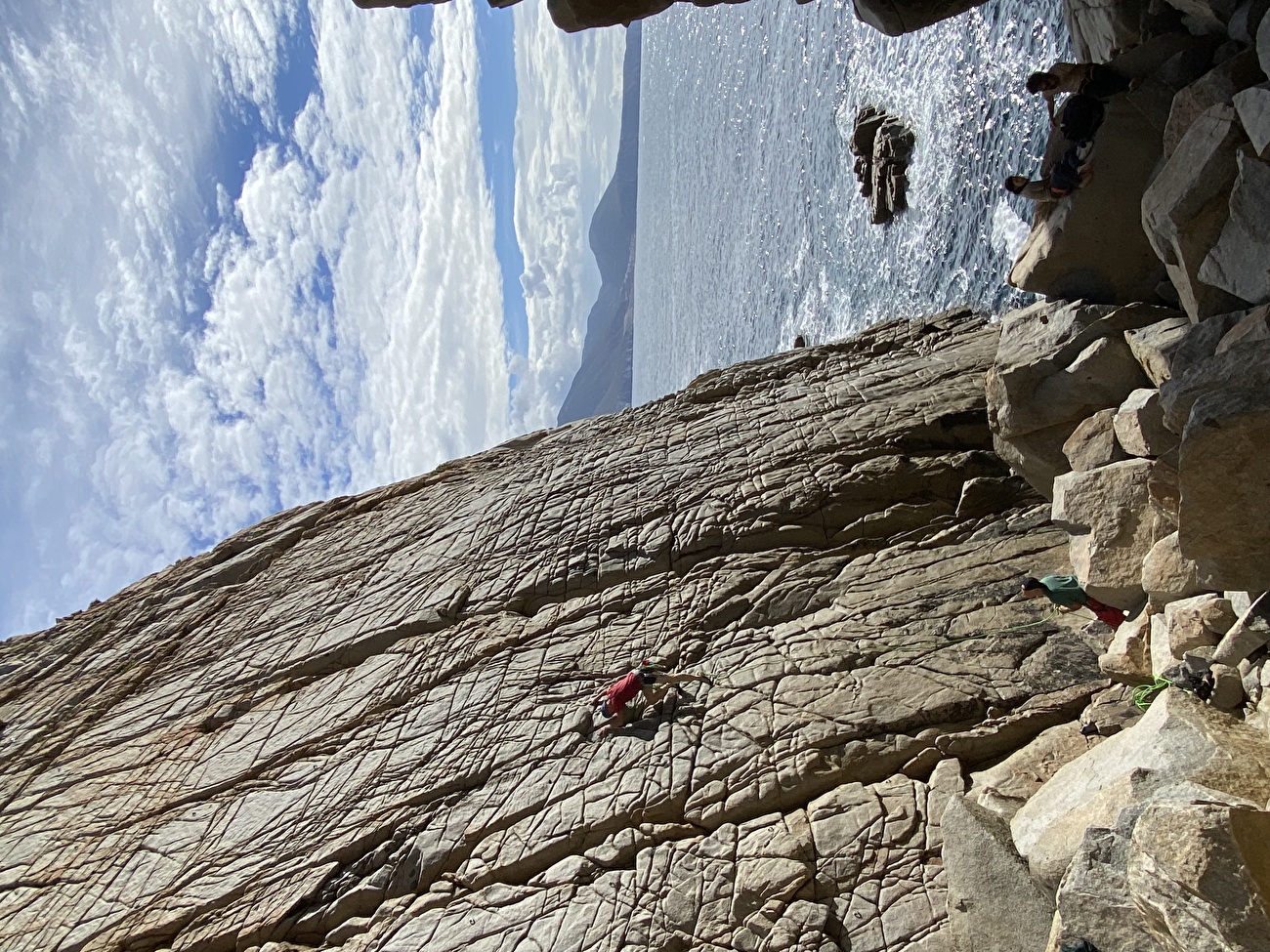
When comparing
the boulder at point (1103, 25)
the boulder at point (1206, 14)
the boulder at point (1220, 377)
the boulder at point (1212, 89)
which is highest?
the boulder at point (1103, 25)

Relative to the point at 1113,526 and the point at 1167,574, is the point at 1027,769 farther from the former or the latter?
the point at 1113,526

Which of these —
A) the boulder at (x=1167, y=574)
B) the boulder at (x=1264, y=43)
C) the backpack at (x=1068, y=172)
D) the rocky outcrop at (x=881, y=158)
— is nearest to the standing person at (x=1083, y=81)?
the backpack at (x=1068, y=172)

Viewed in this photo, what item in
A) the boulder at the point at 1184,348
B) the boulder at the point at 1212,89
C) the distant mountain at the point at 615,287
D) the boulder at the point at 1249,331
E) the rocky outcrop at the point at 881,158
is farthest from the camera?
the distant mountain at the point at 615,287

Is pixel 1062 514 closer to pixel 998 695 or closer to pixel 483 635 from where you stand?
pixel 998 695

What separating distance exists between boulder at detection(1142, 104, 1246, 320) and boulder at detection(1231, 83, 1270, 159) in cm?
39

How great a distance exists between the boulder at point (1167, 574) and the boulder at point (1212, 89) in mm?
4238

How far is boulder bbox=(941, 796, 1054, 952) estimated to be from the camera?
598 centimetres

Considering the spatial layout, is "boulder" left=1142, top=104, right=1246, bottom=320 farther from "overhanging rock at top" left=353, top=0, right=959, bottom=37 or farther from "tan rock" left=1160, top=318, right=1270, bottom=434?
"overhanging rock at top" left=353, top=0, right=959, bottom=37

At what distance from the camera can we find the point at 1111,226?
33.9ft

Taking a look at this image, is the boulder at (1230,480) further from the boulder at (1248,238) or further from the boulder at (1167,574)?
the boulder at (1248,238)

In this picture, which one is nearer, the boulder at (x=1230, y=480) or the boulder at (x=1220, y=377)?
the boulder at (x=1230, y=480)

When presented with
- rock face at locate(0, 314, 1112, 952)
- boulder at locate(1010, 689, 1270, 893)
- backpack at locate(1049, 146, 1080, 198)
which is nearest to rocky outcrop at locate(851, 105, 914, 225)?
rock face at locate(0, 314, 1112, 952)

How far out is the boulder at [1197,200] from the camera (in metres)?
7.81

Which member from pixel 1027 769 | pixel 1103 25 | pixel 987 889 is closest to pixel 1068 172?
pixel 1103 25
